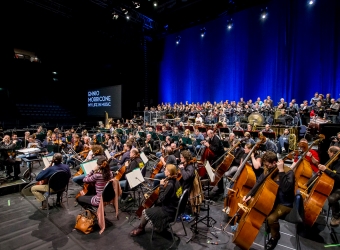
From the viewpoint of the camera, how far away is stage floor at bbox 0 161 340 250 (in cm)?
367

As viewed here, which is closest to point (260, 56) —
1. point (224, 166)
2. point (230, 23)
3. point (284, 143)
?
point (230, 23)

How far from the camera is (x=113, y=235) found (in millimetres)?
4012

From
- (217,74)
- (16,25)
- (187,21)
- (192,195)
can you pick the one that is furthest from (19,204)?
(187,21)

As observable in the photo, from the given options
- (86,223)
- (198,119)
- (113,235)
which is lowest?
(113,235)

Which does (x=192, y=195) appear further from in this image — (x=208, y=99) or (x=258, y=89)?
(x=208, y=99)

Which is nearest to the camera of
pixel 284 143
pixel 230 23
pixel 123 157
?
pixel 123 157

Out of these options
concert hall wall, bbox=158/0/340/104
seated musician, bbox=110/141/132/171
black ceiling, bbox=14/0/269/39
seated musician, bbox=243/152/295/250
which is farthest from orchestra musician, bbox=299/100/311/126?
seated musician, bbox=243/152/295/250

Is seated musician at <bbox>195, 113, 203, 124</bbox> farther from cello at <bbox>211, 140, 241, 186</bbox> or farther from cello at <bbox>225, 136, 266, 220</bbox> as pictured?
cello at <bbox>225, 136, 266, 220</bbox>

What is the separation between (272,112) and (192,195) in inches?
358

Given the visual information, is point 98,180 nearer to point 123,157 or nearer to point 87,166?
point 87,166

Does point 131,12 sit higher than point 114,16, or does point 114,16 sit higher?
point 131,12

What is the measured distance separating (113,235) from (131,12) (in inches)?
644

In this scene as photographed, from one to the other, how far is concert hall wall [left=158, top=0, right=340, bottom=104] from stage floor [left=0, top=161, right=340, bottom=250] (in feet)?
35.5

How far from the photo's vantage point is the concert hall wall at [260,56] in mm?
12500
